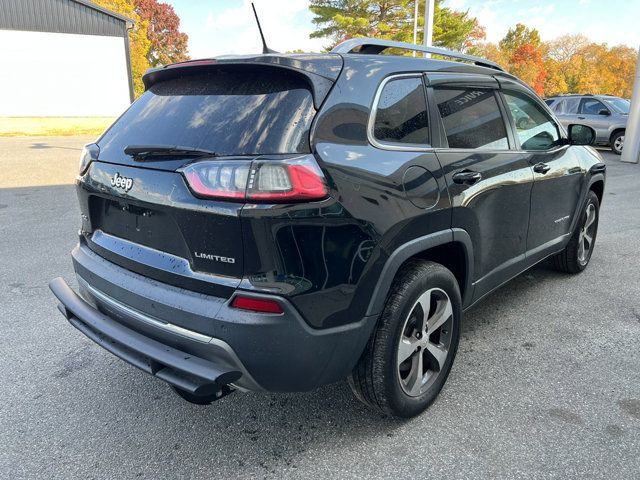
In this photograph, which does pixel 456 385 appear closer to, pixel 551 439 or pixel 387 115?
pixel 551 439

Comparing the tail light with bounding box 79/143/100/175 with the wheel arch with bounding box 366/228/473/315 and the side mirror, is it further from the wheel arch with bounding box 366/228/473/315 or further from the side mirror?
the side mirror

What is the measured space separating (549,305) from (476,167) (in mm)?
1825

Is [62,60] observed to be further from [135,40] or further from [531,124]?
[531,124]

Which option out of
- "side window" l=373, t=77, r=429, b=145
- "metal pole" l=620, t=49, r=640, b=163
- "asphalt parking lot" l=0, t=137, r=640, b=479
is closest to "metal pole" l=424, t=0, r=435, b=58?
"metal pole" l=620, t=49, r=640, b=163

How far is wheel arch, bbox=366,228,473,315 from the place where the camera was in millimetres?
2121

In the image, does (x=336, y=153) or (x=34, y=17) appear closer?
(x=336, y=153)

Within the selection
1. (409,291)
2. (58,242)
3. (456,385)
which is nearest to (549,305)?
(456,385)

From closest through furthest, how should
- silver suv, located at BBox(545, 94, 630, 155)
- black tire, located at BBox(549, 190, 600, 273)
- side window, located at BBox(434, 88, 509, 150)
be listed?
side window, located at BBox(434, 88, 509, 150) → black tire, located at BBox(549, 190, 600, 273) → silver suv, located at BBox(545, 94, 630, 155)

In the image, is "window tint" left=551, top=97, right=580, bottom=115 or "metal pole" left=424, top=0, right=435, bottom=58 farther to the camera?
"window tint" left=551, top=97, right=580, bottom=115

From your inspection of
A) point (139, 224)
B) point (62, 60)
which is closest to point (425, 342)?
point (139, 224)

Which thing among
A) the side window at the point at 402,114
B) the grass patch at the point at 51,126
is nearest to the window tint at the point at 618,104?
the side window at the point at 402,114

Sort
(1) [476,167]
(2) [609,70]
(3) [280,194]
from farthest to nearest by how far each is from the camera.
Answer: (2) [609,70] → (1) [476,167] → (3) [280,194]

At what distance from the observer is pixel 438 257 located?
2721 millimetres

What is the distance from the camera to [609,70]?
56.7 metres
